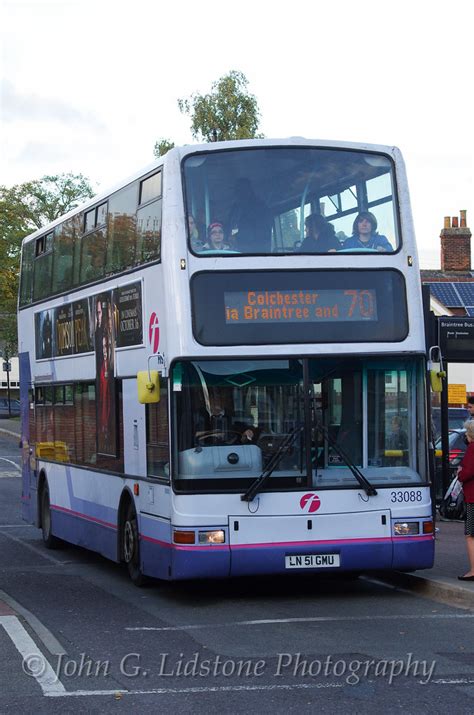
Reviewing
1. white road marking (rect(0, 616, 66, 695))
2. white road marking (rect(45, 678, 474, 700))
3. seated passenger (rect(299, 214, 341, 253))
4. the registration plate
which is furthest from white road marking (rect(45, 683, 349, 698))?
seated passenger (rect(299, 214, 341, 253))

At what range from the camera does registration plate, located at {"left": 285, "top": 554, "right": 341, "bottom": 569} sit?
12.5 m

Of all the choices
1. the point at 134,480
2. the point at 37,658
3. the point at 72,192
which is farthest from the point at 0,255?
the point at 37,658

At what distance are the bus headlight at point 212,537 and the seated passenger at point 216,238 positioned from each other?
267cm

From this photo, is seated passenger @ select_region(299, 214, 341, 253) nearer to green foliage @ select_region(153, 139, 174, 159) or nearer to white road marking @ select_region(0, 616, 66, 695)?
white road marking @ select_region(0, 616, 66, 695)

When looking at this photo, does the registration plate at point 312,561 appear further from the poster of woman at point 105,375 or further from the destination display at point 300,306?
the poster of woman at point 105,375

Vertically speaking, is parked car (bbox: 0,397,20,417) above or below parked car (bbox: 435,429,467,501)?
above

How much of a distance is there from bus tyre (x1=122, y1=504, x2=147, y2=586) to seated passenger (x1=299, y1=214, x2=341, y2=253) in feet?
11.3

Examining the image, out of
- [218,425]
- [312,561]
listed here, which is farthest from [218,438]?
[312,561]

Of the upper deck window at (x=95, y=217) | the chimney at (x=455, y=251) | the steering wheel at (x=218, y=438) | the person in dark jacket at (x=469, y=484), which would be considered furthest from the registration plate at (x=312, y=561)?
the chimney at (x=455, y=251)

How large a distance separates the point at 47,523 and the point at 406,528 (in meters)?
8.01

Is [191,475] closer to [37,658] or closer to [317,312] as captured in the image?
[317,312]


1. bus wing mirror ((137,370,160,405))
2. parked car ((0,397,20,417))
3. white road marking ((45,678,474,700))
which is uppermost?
parked car ((0,397,20,417))

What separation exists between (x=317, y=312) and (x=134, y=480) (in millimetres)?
2842

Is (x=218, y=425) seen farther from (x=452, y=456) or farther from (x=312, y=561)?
(x=452, y=456)
